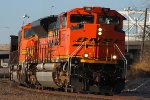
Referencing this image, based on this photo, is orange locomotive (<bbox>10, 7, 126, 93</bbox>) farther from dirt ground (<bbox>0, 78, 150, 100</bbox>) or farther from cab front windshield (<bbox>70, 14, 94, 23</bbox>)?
dirt ground (<bbox>0, 78, 150, 100</bbox>)

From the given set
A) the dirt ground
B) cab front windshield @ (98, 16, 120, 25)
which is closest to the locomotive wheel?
the dirt ground

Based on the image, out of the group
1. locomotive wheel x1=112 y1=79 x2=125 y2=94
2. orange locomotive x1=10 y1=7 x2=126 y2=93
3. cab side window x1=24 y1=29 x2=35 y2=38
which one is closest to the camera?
orange locomotive x1=10 y1=7 x2=126 y2=93

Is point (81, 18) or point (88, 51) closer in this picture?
point (88, 51)

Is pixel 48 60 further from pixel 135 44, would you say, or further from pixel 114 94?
pixel 135 44

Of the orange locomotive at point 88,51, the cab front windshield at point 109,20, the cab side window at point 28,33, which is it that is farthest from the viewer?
the cab side window at point 28,33

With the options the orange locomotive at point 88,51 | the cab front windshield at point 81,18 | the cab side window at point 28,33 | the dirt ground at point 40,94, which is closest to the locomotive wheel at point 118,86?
the orange locomotive at point 88,51

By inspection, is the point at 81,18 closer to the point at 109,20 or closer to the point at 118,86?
the point at 109,20

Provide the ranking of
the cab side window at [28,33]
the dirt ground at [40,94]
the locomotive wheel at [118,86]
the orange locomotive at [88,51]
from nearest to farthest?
the dirt ground at [40,94] → the orange locomotive at [88,51] → the locomotive wheel at [118,86] → the cab side window at [28,33]

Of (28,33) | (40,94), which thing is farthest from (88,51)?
(28,33)

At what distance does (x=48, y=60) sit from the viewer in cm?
2106

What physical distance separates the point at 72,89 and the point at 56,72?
1.31m

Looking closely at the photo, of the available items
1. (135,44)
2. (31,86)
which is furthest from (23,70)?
(135,44)

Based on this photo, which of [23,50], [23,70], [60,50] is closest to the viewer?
[60,50]

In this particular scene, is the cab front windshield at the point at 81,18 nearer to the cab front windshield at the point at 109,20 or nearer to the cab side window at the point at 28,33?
the cab front windshield at the point at 109,20
